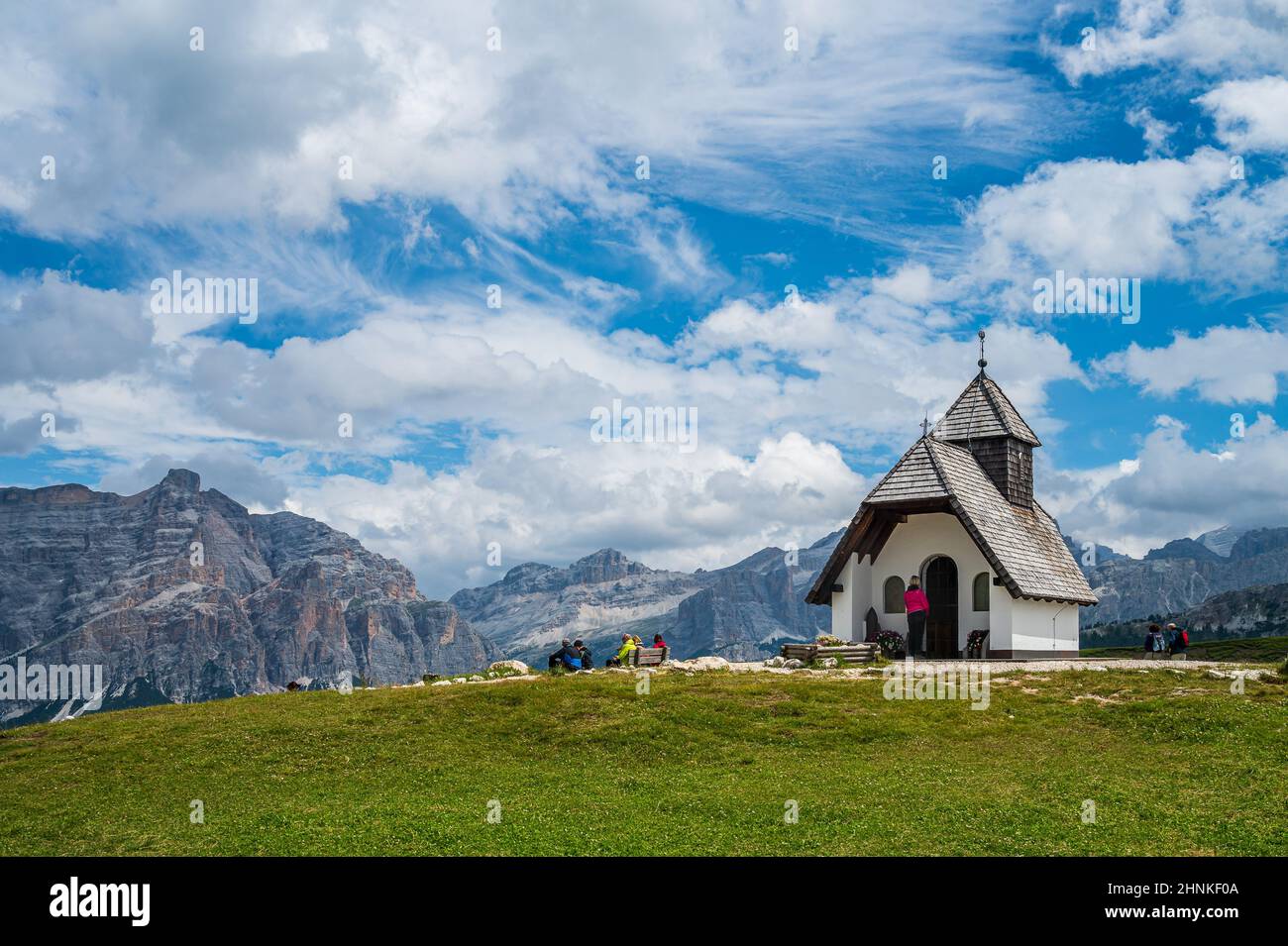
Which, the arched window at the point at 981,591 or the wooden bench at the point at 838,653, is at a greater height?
the arched window at the point at 981,591

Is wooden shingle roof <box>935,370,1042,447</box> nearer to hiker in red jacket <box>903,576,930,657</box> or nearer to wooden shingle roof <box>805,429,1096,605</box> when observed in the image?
wooden shingle roof <box>805,429,1096,605</box>

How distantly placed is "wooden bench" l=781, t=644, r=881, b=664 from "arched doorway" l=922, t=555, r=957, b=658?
5.93 metres

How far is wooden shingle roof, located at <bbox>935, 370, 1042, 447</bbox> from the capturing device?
151ft

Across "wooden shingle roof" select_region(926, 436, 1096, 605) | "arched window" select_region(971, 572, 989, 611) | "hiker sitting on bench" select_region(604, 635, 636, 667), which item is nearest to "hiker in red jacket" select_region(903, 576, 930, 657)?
"arched window" select_region(971, 572, 989, 611)

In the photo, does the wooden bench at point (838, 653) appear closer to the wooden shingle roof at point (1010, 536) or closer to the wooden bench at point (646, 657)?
the wooden bench at point (646, 657)

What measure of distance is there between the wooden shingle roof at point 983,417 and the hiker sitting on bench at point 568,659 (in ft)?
65.1

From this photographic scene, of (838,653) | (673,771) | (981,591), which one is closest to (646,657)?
(838,653)

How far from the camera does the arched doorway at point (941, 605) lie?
1617 inches

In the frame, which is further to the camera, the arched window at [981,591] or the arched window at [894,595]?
the arched window at [894,595]

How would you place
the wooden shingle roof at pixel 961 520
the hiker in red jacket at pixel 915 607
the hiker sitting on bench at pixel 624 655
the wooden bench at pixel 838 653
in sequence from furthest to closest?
the wooden shingle roof at pixel 961 520, the hiker in red jacket at pixel 915 607, the wooden bench at pixel 838 653, the hiker sitting on bench at pixel 624 655

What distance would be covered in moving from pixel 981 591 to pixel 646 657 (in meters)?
13.5

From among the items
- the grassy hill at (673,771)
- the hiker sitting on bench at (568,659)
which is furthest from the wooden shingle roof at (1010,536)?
the hiker sitting on bench at (568,659)
